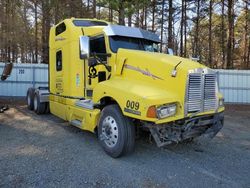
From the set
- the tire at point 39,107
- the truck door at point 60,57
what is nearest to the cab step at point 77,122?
the truck door at point 60,57

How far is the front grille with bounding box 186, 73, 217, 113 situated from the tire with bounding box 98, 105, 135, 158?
3.76 feet

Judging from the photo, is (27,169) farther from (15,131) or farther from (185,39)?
(185,39)

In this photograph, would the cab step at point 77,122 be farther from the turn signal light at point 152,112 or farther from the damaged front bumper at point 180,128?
the turn signal light at point 152,112

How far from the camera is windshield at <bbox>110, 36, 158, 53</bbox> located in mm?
5949

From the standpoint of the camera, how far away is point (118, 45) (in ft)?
19.6

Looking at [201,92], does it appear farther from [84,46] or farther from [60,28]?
[60,28]

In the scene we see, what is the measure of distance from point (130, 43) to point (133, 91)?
175 centimetres

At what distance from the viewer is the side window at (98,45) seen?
6.08 m

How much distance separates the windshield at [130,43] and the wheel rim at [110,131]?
60.7 inches

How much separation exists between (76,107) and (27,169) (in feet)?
7.57

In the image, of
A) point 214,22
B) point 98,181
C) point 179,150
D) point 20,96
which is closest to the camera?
point 98,181

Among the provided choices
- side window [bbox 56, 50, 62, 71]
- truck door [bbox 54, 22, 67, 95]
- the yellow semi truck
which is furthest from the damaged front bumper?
side window [bbox 56, 50, 62, 71]

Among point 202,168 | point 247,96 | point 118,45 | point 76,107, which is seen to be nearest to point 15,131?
point 76,107

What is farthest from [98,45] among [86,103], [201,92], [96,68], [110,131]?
[201,92]
